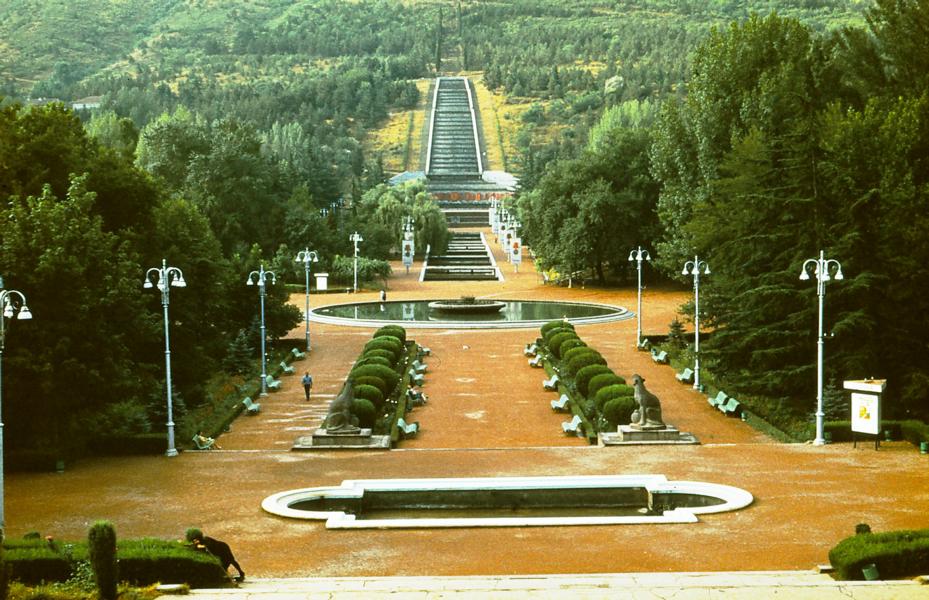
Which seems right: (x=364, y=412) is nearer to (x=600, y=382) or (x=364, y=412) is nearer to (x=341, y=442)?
(x=341, y=442)

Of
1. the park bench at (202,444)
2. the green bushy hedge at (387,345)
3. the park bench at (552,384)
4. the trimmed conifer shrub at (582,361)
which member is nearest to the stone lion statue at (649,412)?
the trimmed conifer shrub at (582,361)

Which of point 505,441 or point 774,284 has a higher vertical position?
point 774,284

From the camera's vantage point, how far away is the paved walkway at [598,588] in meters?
15.6

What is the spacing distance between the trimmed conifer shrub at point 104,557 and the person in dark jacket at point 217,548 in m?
2.05

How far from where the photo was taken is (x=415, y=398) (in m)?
36.9

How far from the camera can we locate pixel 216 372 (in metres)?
42.1

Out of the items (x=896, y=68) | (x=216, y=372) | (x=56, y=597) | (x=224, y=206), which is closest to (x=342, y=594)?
(x=56, y=597)

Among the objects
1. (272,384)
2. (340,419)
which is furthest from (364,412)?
(272,384)

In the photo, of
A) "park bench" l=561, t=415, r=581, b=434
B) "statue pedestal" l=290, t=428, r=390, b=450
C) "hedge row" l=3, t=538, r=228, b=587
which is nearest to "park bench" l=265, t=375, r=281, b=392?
"statue pedestal" l=290, t=428, r=390, b=450

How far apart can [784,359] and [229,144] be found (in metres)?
49.2

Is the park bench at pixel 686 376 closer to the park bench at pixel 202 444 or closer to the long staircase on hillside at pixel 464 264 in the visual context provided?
the park bench at pixel 202 444

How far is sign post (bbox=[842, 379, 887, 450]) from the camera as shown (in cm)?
2680

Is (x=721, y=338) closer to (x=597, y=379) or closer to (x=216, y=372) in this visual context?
(x=597, y=379)

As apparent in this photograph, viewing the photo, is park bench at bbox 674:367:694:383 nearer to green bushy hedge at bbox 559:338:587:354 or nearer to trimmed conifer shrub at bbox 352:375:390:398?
green bushy hedge at bbox 559:338:587:354
